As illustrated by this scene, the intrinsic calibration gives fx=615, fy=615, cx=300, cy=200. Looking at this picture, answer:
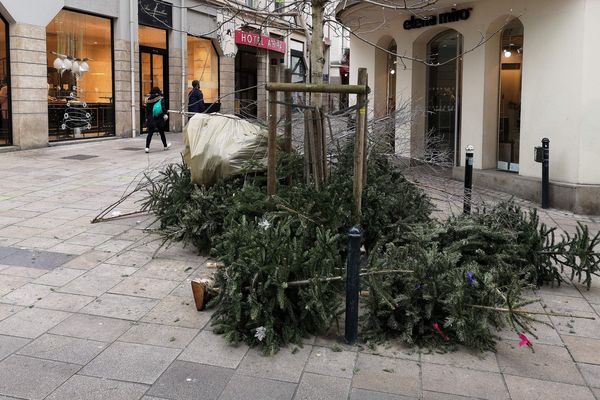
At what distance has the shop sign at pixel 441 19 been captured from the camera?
39.5 ft

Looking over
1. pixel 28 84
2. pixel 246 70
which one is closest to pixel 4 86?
pixel 28 84

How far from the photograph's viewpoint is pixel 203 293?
16.3 ft

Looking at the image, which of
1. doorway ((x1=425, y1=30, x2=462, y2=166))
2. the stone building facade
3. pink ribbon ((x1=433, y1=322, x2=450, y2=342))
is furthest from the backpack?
pink ribbon ((x1=433, y1=322, x2=450, y2=342))

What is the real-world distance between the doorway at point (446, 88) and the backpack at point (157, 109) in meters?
6.64

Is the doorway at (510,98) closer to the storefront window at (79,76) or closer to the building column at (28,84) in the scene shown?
the building column at (28,84)

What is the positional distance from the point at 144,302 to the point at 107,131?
47.8 ft

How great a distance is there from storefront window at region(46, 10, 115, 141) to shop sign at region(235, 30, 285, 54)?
6606mm

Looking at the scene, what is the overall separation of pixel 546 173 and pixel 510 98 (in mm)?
2316

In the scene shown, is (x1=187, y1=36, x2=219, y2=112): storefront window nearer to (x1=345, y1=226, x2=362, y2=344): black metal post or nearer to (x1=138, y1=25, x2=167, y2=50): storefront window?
(x1=138, y1=25, x2=167, y2=50): storefront window

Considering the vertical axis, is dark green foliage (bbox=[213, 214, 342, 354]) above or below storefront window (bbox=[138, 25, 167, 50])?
below

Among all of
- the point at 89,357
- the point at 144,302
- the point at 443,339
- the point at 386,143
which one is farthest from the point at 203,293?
the point at 386,143

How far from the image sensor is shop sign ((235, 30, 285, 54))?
83.8 ft

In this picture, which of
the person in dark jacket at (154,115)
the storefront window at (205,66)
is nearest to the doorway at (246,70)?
the storefront window at (205,66)

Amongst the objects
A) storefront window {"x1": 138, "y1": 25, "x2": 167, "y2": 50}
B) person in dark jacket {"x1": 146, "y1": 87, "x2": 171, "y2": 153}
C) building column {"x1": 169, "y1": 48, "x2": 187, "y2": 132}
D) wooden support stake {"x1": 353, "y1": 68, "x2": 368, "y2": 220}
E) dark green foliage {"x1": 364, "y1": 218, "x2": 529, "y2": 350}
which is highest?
storefront window {"x1": 138, "y1": 25, "x2": 167, "y2": 50}
